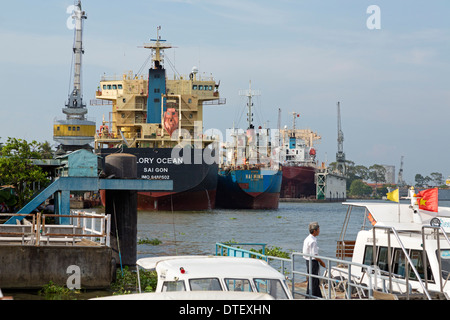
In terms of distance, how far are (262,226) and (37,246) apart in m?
35.2

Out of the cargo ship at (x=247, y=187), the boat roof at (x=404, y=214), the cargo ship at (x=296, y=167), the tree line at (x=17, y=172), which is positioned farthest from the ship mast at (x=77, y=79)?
the boat roof at (x=404, y=214)

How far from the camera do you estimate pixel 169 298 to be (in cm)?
721

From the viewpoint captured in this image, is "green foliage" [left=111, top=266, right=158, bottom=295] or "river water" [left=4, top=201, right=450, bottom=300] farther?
"river water" [left=4, top=201, right=450, bottom=300]

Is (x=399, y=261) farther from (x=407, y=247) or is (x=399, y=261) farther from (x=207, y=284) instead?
(x=207, y=284)

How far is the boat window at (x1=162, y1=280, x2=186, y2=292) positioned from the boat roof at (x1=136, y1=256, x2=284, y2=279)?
114mm

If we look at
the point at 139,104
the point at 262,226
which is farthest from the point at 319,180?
the point at 262,226

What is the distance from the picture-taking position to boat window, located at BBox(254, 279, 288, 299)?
379 inches

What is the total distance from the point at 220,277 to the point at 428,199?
23.2 feet

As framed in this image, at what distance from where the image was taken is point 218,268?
9.79 metres

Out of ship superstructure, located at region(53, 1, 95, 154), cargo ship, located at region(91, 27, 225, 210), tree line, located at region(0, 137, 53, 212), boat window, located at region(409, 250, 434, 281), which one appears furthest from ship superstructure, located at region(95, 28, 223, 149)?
boat window, located at region(409, 250, 434, 281)

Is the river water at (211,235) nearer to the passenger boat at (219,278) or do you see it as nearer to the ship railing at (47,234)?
the ship railing at (47,234)

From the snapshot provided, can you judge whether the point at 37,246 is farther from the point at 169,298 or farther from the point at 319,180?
the point at 319,180

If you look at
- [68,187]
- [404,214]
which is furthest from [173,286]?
[68,187]

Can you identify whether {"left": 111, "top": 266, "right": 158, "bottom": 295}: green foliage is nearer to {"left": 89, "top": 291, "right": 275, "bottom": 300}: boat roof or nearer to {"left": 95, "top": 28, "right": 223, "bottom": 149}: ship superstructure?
{"left": 89, "top": 291, "right": 275, "bottom": 300}: boat roof
